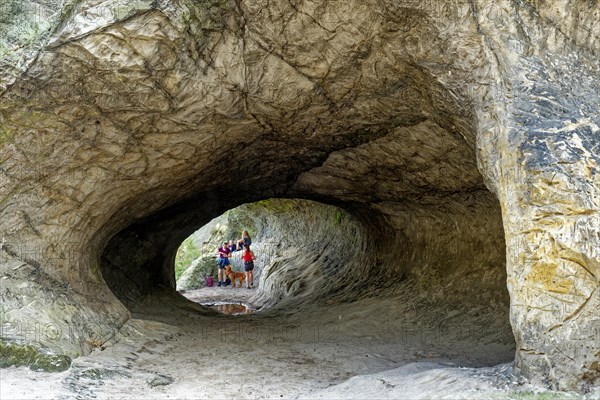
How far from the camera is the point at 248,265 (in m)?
17.2

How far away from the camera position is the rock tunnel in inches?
171

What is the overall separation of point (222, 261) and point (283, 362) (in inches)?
494

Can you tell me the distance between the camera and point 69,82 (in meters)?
5.30

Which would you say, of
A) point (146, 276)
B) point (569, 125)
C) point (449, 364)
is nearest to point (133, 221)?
point (146, 276)

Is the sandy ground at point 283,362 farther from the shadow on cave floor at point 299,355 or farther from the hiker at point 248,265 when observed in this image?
the hiker at point 248,265

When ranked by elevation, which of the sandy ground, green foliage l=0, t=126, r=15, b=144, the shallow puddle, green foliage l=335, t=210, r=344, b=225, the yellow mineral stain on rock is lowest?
the shallow puddle

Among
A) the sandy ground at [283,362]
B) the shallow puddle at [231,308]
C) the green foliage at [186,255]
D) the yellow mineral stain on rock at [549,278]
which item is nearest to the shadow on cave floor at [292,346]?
the sandy ground at [283,362]

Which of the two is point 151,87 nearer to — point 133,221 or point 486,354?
point 133,221

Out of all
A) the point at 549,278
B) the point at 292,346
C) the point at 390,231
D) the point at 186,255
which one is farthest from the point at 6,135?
the point at 186,255

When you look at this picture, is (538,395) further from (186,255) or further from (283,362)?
(186,255)

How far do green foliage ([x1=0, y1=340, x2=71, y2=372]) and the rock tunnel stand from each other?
107mm

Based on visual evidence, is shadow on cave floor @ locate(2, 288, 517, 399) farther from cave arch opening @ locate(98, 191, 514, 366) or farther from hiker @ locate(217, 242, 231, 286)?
hiker @ locate(217, 242, 231, 286)

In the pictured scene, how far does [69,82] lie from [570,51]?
3921 mm

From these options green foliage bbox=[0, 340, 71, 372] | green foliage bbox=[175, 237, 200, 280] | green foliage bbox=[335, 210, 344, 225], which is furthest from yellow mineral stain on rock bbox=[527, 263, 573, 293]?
green foliage bbox=[175, 237, 200, 280]
